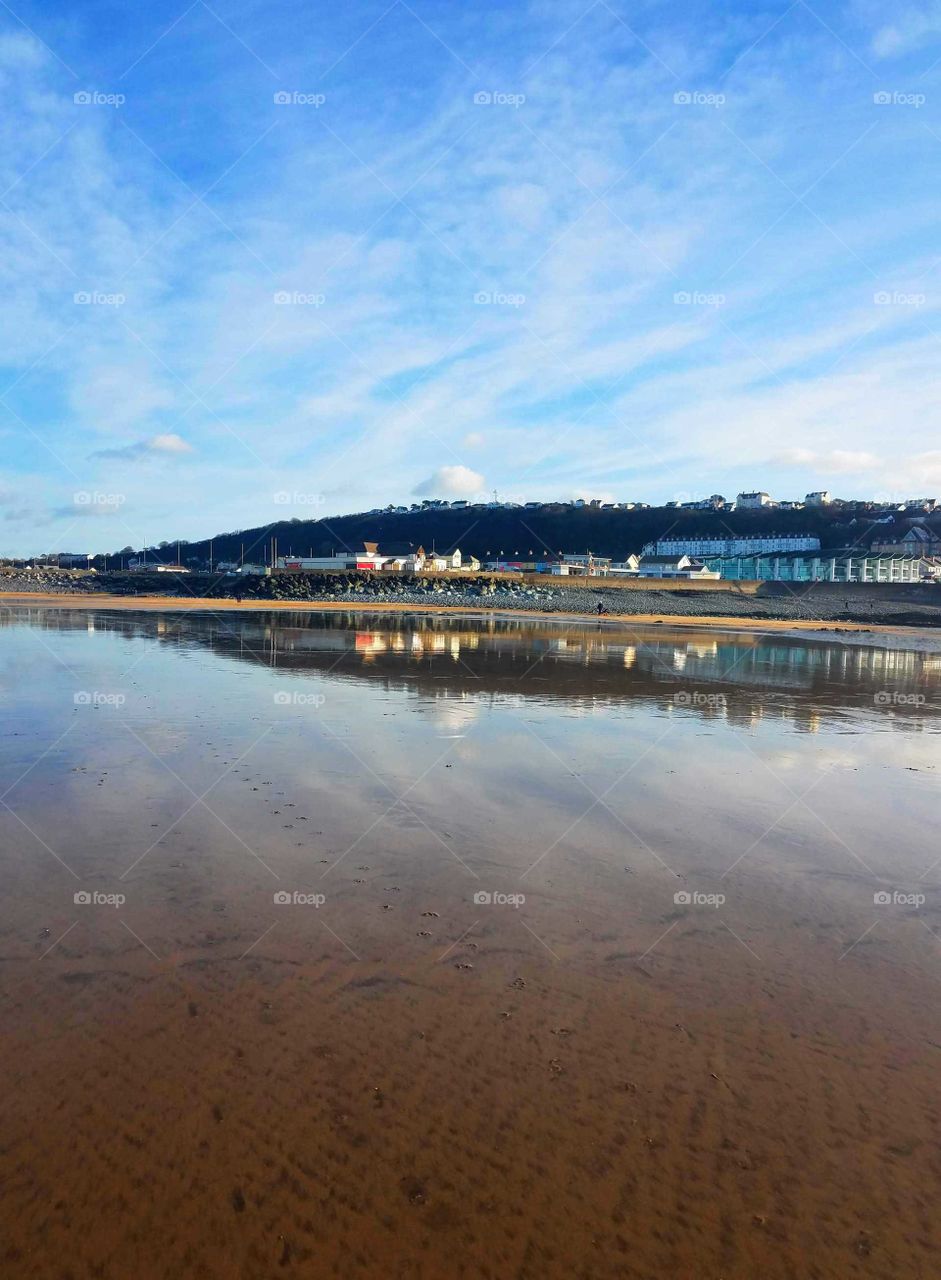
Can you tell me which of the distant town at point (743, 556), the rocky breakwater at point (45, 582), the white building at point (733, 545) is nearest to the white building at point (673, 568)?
the distant town at point (743, 556)

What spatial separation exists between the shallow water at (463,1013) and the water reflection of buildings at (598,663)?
6.80 metres

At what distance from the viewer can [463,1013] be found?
5082 mm

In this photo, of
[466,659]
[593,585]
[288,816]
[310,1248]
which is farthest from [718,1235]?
[593,585]

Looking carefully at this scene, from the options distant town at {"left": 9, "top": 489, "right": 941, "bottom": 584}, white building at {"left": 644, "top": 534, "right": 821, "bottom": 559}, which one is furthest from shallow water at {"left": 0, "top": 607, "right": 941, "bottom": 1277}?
white building at {"left": 644, "top": 534, "right": 821, "bottom": 559}

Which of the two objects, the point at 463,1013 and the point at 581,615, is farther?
the point at 581,615

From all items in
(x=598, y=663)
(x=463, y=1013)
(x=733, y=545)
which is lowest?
(x=463, y=1013)

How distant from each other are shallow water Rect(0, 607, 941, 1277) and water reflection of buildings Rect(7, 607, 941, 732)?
22.3ft

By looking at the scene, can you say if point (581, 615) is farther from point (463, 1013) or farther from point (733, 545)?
point (733, 545)

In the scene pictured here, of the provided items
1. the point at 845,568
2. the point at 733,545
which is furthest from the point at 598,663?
the point at 733,545

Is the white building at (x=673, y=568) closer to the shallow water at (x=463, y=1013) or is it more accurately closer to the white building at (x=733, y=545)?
the white building at (x=733, y=545)

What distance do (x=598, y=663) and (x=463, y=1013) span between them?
23164 millimetres

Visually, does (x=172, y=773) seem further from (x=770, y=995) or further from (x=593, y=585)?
(x=593, y=585)

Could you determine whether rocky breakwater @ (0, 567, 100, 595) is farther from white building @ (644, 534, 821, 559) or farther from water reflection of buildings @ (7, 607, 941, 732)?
white building @ (644, 534, 821, 559)

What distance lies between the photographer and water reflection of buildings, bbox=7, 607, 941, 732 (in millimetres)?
19047
